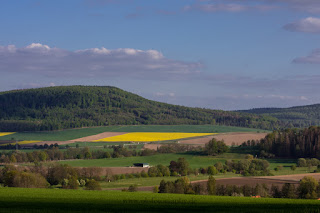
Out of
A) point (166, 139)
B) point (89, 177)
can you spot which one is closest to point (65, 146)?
point (166, 139)

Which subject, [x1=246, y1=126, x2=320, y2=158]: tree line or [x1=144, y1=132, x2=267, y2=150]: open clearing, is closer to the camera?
[x1=246, y1=126, x2=320, y2=158]: tree line

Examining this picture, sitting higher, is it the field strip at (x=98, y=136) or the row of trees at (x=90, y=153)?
the field strip at (x=98, y=136)

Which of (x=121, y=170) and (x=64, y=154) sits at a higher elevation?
(x=64, y=154)

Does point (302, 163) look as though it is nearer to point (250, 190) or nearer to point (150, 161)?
point (150, 161)

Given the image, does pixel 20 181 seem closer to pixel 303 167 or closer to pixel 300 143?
pixel 303 167

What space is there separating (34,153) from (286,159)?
52803mm

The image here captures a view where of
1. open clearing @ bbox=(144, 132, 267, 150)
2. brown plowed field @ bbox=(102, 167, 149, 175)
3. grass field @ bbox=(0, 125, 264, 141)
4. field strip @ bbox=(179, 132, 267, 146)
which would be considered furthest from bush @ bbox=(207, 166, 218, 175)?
grass field @ bbox=(0, 125, 264, 141)

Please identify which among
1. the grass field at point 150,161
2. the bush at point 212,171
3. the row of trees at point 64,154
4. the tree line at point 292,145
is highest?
the tree line at point 292,145

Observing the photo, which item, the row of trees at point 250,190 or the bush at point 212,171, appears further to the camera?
the bush at point 212,171

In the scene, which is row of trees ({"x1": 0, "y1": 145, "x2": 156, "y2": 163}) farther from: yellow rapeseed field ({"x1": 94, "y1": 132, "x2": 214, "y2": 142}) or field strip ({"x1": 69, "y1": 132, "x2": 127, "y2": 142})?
field strip ({"x1": 69, "y1": 132, "x2": 127, "y2": 142})

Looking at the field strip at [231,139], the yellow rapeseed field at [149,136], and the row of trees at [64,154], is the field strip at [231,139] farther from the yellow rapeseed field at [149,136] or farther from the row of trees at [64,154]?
the row of trees at [64,154]

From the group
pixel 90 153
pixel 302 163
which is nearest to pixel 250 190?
pixel 302 163

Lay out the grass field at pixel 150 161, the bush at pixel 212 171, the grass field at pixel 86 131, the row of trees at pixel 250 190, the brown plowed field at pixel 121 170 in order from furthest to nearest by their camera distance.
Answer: the grass field at pixel 86 131, the grass field at pixel 150 161, the bush at pixel 212 171, the brown plowed field at pixel 121 170, the row of trees at pixel 250 190

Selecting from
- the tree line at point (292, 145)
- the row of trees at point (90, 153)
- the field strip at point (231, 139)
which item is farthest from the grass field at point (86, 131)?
the tree line at point (292, 145)
